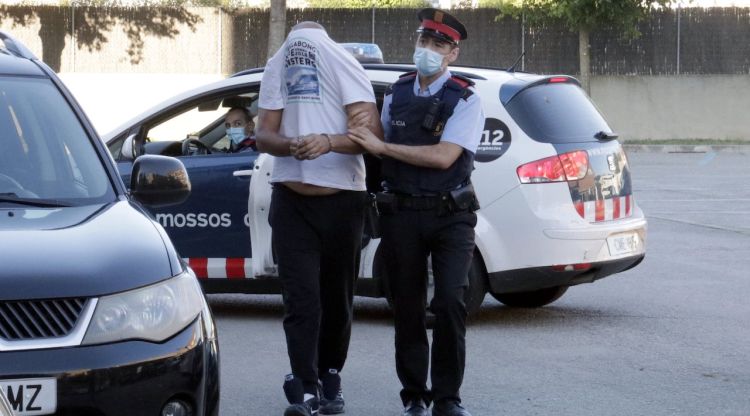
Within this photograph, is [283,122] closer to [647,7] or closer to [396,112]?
[396,112]

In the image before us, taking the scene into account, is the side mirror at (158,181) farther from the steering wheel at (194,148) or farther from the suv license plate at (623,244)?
the suv license plate at (623,244)

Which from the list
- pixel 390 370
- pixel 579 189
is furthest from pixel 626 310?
pixel 390 370

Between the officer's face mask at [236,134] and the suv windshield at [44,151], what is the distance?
350cm

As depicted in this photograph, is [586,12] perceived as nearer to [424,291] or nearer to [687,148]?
[687,148]

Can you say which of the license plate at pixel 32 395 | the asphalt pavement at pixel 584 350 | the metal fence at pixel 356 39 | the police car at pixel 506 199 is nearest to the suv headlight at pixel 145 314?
the license plate at pixel 32 395

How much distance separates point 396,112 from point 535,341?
8.42 ft

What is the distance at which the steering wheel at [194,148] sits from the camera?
9070mm

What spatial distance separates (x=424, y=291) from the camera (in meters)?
6.21

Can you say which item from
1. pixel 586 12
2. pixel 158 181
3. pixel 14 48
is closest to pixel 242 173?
pixel 14 48

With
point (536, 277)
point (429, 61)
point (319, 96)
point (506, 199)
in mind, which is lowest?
point (536, 277)

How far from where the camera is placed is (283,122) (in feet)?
20.2

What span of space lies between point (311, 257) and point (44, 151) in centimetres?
131

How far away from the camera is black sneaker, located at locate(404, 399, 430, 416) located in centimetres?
616

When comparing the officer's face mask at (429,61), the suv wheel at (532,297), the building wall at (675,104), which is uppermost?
the building wall at (675,104)
